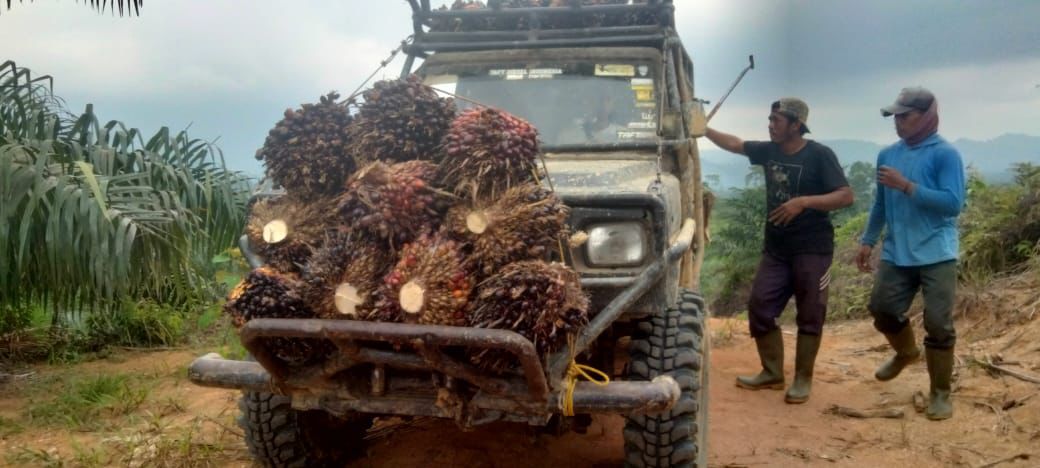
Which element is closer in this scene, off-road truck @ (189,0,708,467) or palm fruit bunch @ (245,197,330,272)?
off-road truck @ (189,0,708,467)

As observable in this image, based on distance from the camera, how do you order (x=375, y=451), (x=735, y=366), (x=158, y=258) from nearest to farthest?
1. (x=375, y=451)
2. (x=158, y=258)
3. (x=735, y=366)

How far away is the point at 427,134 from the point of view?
299 cm

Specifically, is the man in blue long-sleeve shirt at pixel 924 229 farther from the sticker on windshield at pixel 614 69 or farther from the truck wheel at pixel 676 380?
the truck wheel at pixel 676 380

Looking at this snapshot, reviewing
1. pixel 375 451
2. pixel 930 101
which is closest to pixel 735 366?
pixel 930 101

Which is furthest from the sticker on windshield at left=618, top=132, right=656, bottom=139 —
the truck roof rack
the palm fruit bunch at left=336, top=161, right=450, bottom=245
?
the palm fruit bunch at left=336, top=161, right=450, bottom=245

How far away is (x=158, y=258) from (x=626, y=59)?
3.04m

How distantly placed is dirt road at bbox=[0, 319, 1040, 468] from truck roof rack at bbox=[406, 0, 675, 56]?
2.15 metres

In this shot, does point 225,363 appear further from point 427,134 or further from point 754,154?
point 754,154

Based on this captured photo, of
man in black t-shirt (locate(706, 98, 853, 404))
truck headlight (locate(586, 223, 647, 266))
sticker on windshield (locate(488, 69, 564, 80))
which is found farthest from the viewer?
man in black t-shirt (locate(706, 98, 853, 404))

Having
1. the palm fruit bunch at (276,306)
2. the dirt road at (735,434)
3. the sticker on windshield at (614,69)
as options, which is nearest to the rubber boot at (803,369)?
the dirt road at (735,434)

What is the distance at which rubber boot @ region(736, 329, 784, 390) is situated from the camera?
5441 mm

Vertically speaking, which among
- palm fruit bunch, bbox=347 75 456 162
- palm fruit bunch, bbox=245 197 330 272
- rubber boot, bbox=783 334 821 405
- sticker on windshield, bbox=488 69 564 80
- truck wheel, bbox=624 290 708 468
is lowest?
rubber boot, bbox=783 334 821 405

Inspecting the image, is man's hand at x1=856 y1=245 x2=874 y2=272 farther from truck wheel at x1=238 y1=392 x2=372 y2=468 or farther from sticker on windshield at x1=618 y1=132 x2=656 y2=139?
truck wheel at x1=238 y1=392 x2=372 y2=468

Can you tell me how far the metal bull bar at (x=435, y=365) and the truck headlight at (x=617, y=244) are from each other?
0.09 meters
